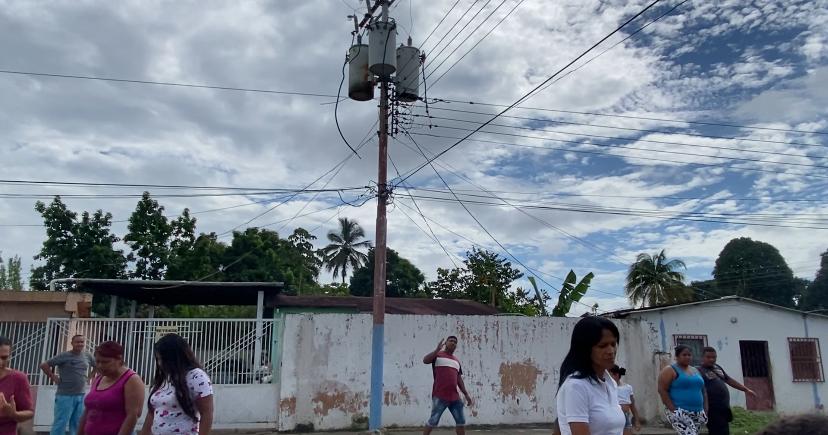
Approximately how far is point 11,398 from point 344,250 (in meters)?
42.9

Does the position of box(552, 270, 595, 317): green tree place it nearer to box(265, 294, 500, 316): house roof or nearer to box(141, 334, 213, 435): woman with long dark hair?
box(265, 294, 500, 316): house roof

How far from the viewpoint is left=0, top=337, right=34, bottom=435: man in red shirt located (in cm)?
432

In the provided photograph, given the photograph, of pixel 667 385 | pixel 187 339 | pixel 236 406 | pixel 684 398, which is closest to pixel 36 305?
pixel 187 339

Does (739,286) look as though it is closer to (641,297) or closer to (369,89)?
(641,297)

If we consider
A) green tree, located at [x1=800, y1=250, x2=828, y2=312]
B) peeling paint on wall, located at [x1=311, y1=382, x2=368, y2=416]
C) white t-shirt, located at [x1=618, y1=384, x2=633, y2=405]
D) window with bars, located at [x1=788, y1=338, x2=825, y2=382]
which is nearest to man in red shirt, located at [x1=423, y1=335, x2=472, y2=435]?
white t-shirt, located at [x1=618, y1=384, x2=633, y2=405]

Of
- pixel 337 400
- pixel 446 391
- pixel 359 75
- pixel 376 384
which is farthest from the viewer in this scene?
pixel 359 75

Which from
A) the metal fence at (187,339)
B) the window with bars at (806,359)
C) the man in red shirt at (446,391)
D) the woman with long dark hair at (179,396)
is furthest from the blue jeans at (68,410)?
the window with bars at (806,359)

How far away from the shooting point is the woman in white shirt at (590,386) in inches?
119

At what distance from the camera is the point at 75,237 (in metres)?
22.5

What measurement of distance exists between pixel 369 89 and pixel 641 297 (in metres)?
22.6

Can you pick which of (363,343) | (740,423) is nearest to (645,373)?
(740,423)

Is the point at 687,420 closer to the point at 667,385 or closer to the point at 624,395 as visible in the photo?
the point at 667,385

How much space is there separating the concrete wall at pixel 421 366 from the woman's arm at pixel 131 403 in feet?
24.4

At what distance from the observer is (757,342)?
56.9ft
